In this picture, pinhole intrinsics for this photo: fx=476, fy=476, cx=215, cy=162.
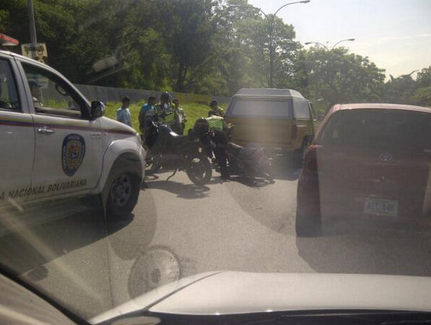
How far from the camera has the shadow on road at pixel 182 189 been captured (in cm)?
826

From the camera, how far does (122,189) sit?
6297 mm

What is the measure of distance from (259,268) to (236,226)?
5.36 ft

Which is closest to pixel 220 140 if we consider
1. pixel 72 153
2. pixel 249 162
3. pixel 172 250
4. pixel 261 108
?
pixel 249 162

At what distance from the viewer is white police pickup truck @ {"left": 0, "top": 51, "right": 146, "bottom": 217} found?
4477mm

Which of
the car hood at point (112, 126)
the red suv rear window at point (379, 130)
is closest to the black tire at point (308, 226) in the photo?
the red suv rear window at point (379, 130)

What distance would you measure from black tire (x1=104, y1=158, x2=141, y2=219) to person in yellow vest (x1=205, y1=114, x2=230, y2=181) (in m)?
3.44

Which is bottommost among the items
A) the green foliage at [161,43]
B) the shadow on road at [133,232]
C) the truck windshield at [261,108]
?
the shadow on road at [133,232]

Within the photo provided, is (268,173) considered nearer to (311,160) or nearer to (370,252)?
(311,160)

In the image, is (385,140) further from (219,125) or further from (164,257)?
(219,125)

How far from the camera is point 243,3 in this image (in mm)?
66375

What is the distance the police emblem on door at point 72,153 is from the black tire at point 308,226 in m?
2.64

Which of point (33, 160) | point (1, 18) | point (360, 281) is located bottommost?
point (360, 281)

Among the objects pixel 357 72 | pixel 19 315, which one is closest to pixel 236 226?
pixel 19 315

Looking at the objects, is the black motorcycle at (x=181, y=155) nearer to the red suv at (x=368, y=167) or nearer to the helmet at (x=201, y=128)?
the helmet at (x=201, y=128)
